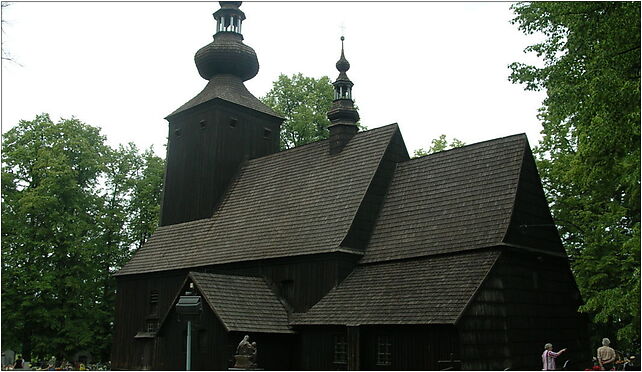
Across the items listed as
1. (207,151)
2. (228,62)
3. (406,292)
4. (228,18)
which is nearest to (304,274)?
(406,292)

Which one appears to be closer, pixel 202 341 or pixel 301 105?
pixel 202 341

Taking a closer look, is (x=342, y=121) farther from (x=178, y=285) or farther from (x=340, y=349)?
(x=340, y=349)

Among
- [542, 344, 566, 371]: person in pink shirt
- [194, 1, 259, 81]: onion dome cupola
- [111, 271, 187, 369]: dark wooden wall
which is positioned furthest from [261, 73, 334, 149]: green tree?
[542, 344, 566, 371]: person in pink shirt

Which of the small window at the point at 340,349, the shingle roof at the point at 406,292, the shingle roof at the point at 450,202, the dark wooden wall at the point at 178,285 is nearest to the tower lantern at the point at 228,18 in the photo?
the dark wooden wall at the point at 178,285

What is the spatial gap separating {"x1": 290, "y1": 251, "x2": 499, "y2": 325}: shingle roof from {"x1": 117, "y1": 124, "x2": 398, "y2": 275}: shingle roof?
63.6 inches

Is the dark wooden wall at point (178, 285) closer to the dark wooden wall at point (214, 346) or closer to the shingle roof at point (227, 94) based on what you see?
the dark wooden wall at point (214, 346)

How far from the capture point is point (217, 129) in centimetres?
2958

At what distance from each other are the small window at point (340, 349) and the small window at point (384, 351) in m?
1.17

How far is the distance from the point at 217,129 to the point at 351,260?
1031 centimetres

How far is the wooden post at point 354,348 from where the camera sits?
Result: 19188 millimetres

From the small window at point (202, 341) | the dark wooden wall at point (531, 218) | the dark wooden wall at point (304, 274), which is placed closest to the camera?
the dark wooden wall at point (531, 218)

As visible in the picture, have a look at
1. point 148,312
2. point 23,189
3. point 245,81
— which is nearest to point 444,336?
point 148,312

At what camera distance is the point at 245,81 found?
32594 millimetres

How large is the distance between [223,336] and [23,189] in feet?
59.7
